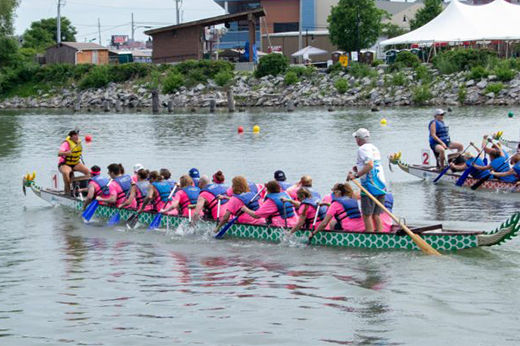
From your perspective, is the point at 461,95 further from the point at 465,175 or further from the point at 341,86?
the point at 465,175

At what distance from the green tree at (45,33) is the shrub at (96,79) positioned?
102 feet

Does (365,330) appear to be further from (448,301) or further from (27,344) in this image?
(27,344)

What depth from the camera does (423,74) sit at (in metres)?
60.5

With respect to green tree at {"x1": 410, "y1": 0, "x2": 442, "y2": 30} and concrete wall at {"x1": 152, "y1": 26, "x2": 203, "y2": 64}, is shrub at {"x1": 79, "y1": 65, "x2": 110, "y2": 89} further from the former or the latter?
green tree at {"x1": 410, "y1": 0, "x2": 442, "y2": 30}

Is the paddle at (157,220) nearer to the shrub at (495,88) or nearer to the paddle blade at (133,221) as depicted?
the paddle blade at (133,221)

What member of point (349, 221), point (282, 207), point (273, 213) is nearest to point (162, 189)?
point (273, 213)

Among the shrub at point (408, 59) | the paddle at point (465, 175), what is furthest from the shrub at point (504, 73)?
the paddle at point (465, 175)

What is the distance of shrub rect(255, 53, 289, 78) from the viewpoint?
6800 centimetres

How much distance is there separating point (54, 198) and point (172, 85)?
48.7 m

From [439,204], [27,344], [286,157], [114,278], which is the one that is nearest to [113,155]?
[286,157]

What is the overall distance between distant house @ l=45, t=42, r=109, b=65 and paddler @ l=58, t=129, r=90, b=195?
64.2 m

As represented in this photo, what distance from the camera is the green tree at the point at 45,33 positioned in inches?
4310

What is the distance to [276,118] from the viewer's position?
168 ft

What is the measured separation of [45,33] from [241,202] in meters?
102
